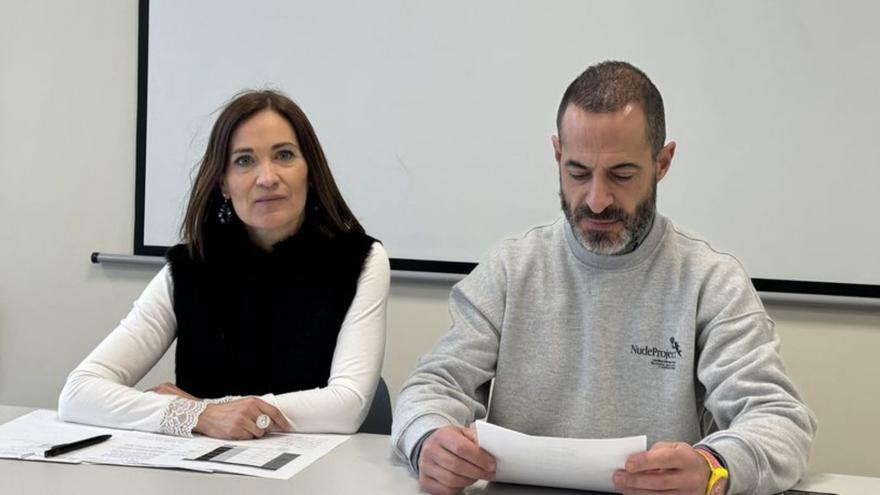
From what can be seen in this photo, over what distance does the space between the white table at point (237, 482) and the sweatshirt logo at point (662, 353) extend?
0.97 ft

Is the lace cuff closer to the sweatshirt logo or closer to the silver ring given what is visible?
the silver ring

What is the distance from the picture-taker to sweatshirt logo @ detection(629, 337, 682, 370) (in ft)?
5.25

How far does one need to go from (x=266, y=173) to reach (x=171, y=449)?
675 mm

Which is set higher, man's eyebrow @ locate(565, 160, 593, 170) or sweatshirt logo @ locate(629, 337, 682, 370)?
man's eyebrow @ locate(565, 160, 593, 170)

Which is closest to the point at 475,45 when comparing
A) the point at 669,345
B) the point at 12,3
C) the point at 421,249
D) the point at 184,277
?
the point at 421,249

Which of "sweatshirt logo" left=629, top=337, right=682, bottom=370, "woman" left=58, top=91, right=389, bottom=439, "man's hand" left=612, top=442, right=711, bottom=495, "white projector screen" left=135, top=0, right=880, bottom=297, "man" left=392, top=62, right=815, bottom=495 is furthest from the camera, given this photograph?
"white projector screen" left=135, top=0, right=880, bottom=297

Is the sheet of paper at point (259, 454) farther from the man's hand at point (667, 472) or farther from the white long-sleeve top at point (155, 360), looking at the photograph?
the man's hand at point (667, 472)

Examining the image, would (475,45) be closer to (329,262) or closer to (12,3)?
(329,262)

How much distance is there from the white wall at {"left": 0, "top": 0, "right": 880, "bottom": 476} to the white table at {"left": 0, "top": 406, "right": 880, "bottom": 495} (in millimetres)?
1472

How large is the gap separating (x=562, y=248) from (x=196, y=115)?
5.76 feet

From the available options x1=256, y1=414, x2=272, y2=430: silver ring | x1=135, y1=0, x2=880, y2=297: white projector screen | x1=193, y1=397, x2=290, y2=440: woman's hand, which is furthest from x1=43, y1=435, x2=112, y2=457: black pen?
x1=135, y1=0, x2=880, y2=297: white projector screen

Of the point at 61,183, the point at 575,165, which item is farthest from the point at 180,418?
the point at 61,183

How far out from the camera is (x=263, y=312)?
6.78 ft

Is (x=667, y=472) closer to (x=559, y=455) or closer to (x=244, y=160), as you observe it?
(x=559, y=455)
